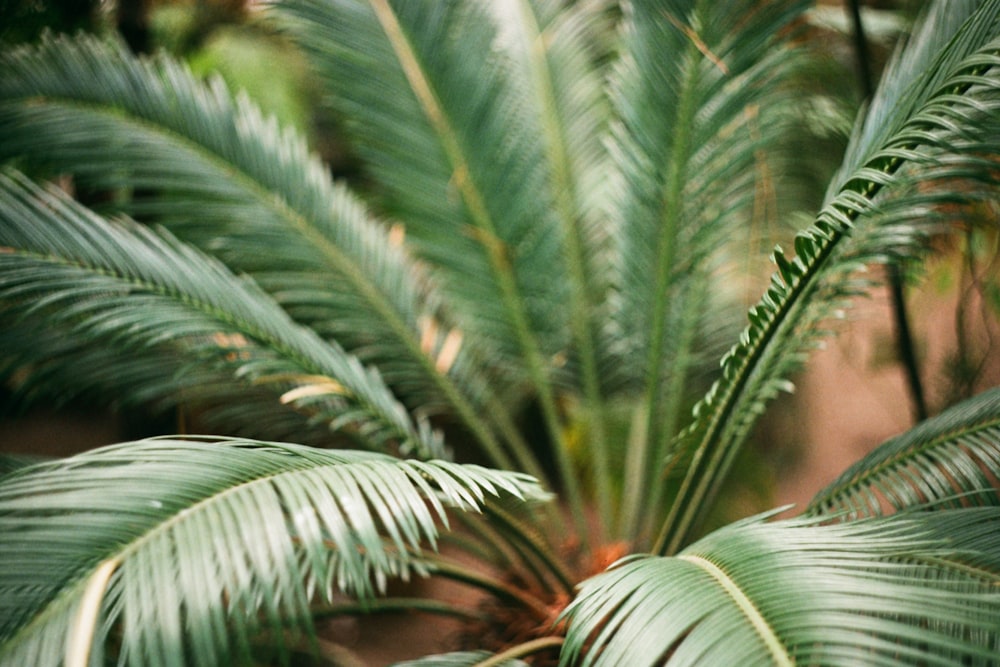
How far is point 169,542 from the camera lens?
0.56 meters

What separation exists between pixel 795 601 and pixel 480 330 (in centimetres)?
96

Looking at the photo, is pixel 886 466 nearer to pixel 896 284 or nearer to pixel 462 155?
pixel 896 284

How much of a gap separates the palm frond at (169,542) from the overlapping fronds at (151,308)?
0.32 metres

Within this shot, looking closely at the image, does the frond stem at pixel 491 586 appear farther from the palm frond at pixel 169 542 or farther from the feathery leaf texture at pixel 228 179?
the palm frond at pixel 169 542

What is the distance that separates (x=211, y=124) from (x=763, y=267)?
1.15m

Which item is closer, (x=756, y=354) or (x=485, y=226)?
(x=756, y=354)

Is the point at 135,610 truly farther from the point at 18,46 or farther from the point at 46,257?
the point at 18,46

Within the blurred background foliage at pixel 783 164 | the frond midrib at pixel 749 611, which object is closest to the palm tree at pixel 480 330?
the frond midrib at pixel 749 611

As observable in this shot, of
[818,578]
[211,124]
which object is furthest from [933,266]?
[211,124]

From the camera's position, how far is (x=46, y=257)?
0.97m

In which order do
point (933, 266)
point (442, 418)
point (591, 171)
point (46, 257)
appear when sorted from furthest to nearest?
point (442, 418)
point (933, 266)
point (591, 171)
point (46, 257)

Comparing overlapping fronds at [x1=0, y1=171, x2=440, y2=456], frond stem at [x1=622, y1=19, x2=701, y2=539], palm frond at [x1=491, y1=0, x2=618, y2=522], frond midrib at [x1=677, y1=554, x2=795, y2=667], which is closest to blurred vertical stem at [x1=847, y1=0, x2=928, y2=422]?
frond stem at [x1=622, y1=19, x2=701, y2=539]

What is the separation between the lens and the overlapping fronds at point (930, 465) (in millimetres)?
917

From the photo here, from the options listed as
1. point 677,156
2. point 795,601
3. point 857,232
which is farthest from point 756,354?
point 677,156
